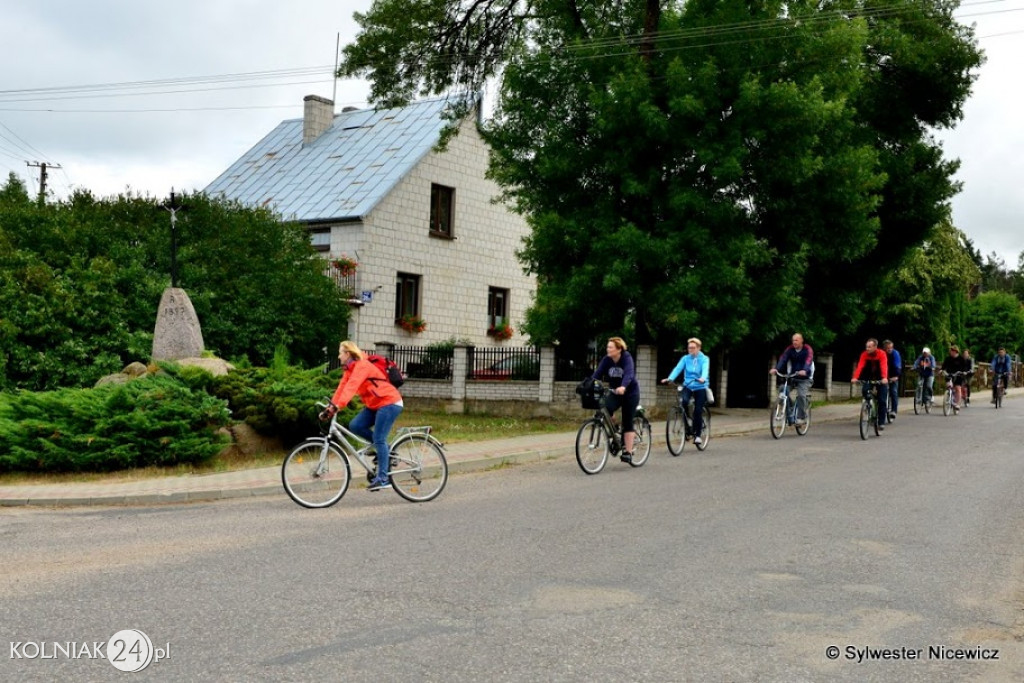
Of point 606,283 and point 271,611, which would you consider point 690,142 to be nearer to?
point 606,283

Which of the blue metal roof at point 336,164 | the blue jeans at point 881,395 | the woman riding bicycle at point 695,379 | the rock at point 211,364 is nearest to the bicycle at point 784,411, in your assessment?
the blue jeans at point 881,395

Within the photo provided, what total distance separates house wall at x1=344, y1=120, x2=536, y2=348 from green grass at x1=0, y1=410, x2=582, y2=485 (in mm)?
7691

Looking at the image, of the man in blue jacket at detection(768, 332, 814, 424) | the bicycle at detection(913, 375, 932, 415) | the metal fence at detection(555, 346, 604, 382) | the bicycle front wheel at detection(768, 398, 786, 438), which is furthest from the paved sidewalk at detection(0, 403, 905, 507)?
the bicycle at detection(913, 375, 932, 415)

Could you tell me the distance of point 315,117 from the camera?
40375 millimetres

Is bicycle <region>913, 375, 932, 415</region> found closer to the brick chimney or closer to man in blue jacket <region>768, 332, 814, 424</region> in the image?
man in blue jacket <region>768, 332, 814, 424</region>

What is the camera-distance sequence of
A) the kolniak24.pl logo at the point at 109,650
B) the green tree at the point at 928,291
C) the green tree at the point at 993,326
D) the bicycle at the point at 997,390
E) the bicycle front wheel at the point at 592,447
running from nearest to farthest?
the kolniak24.pl logo at the point at 109,650 → the bicycle front wheel at the point at 592,447 → the bicycle at the point at 997,390 → the green tree at the point at 928,291 → the green tree at the point at 993,326

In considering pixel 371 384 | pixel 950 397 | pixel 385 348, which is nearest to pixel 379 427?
pixel 371 384

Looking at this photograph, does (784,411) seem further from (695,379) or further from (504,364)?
(504,364)

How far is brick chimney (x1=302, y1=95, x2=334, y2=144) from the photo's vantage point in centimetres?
4018

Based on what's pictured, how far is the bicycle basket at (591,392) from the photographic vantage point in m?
14.0

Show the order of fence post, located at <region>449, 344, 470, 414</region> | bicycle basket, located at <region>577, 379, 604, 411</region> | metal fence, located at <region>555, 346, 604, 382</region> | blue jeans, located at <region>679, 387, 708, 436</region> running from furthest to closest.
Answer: fence post, located at <region>449, 344, 470, 414</region>, metal fence, located at <region>555, 346, 604, 382</region>, blue jeans, located at <region>679, 387, 708, 436</region>, bicycle basket, located at <region>577, 379, 604, 411</region>

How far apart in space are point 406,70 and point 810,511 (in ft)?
65.3

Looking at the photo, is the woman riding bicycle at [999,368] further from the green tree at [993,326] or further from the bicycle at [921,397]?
the green tree at [993,326]

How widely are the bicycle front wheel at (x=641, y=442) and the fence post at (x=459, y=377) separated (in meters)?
12.4
